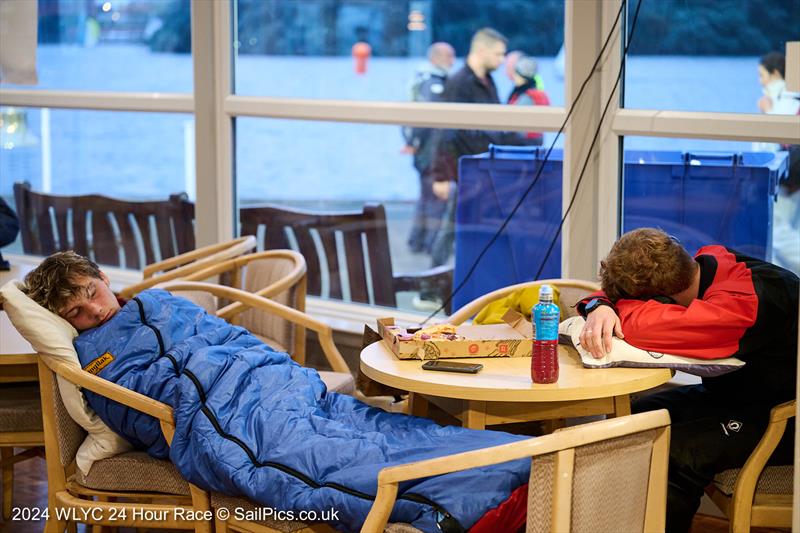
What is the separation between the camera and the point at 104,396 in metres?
2.75

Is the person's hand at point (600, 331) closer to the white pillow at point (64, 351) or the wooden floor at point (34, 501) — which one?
the wooden floor at point (34, 501)

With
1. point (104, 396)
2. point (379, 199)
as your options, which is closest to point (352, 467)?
point (104, 396)

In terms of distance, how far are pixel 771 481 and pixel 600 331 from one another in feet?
1.86

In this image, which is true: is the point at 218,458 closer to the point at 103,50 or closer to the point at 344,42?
the point at 344,42

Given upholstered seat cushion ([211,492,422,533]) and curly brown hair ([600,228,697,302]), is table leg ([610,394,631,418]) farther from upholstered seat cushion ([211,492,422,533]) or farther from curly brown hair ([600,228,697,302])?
upholstered seat cushion ([211,492,422,533])

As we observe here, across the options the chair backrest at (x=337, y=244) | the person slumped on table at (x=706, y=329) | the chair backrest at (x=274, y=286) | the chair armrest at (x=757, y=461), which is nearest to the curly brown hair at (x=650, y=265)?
the person slumped on table at (x=706, y=329)

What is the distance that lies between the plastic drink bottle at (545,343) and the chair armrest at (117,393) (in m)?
0.95

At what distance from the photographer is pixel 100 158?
5.82 meters

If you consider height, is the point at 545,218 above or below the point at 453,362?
above

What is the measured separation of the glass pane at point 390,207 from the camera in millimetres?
4254

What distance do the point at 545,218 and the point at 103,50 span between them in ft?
9.32

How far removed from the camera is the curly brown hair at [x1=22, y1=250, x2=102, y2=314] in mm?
2816

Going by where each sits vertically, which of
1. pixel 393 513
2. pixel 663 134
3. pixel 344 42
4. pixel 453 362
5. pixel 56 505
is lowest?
pixel 56 505

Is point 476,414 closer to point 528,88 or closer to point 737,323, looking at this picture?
point 737,323
